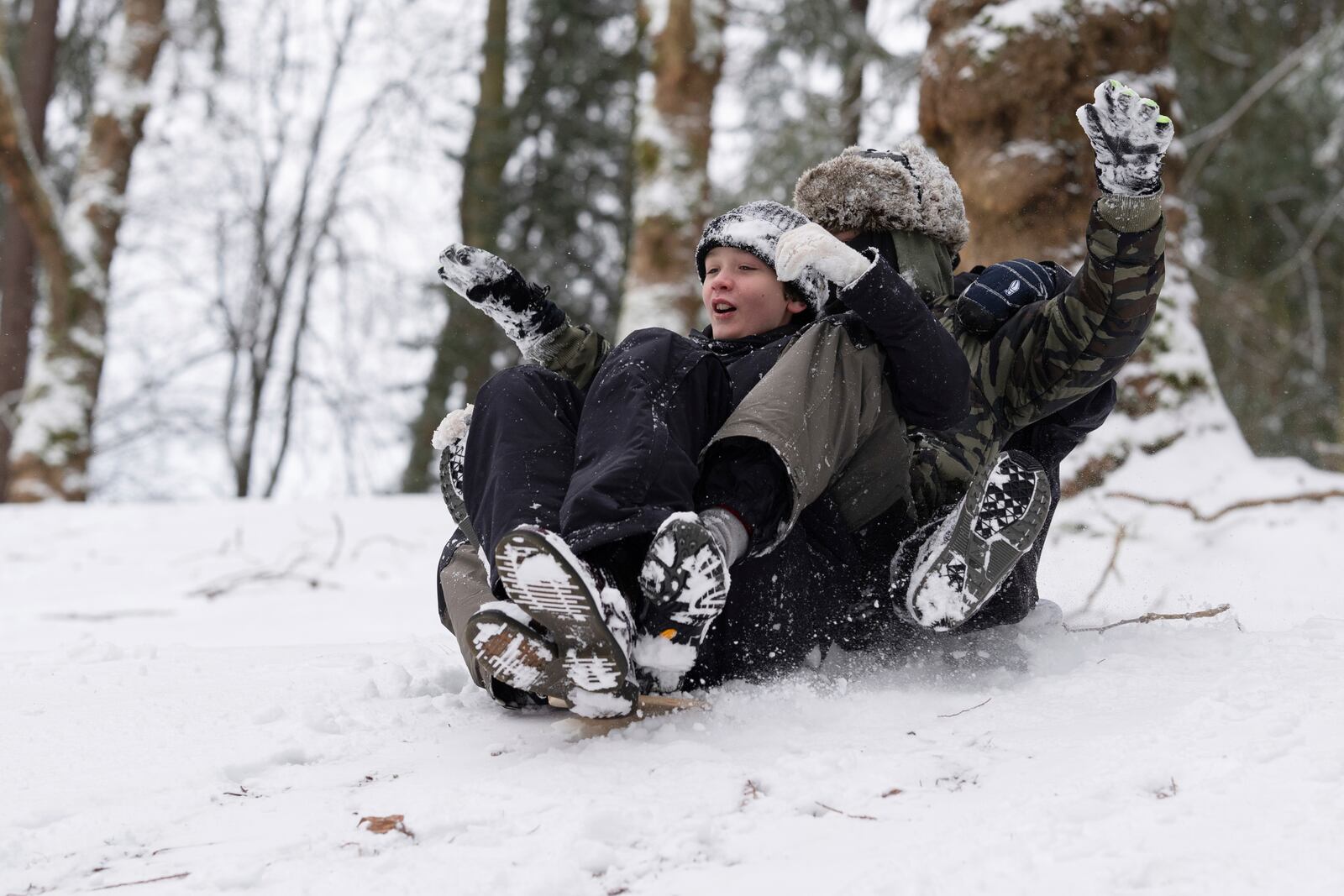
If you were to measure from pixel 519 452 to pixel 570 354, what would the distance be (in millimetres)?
646

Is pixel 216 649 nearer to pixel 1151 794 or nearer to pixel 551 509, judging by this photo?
pixel 551 509

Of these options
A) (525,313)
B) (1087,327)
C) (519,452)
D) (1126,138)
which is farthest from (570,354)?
(1126,138)

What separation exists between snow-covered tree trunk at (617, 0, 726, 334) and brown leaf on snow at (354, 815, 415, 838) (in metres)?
5.16

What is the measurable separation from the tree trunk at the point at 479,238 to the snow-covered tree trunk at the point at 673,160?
16.0ft

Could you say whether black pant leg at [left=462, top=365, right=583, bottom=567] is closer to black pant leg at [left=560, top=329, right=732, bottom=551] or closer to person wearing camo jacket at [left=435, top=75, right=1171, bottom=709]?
black pant leg at [left=560, top=329, right=732, bottom=551]

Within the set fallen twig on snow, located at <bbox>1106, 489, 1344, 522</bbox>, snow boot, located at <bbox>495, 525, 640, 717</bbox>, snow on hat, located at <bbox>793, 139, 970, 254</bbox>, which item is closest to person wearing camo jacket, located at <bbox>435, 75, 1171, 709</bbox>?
snow boot, located at <bbox>495, 525, 640, 717</bbox>

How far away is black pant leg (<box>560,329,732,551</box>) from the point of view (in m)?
1.74

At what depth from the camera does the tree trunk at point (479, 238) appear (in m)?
11.5

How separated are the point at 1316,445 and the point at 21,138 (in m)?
8.17

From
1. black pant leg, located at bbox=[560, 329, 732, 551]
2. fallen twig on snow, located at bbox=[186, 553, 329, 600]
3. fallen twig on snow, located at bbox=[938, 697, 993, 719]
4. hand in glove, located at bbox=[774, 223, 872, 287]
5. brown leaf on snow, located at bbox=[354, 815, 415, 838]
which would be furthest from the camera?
fallen twig on snow, located at bbox=[186, 553, 329, 600]

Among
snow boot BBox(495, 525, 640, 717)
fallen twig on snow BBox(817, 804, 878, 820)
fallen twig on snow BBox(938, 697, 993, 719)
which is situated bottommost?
fallen twig on snow BBox(817, 804, 878, 820)

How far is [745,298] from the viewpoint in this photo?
2.36 metres

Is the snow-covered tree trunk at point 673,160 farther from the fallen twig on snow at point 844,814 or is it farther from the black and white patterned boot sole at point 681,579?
the fallen twig on snow at point 844,814

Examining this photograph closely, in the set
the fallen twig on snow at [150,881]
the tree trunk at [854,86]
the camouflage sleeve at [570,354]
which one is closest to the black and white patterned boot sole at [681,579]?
the fallen twig on snow at [150,881]
